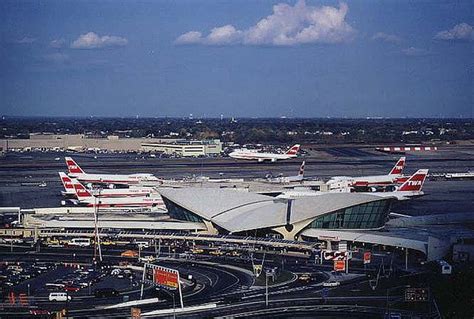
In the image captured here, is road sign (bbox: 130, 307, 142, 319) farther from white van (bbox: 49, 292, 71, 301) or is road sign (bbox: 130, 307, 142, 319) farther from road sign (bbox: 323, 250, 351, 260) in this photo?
road sign (bbox: 323, 250, 351, 260)

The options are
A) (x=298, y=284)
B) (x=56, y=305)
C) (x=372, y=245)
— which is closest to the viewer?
(x=56, y=305)

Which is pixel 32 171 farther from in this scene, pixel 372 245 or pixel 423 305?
pixel 423 305

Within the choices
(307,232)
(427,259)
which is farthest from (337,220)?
(427,259)

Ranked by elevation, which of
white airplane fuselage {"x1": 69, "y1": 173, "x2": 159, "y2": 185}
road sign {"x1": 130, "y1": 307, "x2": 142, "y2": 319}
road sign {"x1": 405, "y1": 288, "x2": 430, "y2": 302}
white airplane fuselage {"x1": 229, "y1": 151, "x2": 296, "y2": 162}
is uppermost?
white airplane fuselage {"x1": 229, "y1": 151, "x2": 296, "y2": 162}

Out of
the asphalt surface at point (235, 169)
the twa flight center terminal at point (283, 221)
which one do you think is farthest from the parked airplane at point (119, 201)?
the twa flight center terminal at point (283, 221)

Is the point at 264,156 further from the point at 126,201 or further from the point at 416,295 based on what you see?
the point at 416,295

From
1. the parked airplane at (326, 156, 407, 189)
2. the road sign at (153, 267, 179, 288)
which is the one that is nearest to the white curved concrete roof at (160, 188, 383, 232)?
the road sign at (153, 267, 179, 288)

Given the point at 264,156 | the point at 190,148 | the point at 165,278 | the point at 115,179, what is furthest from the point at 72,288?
the point at 190,148
